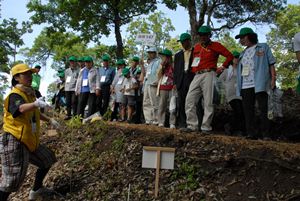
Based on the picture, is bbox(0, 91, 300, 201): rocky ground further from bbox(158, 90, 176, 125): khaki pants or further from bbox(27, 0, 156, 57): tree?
bbox(27, 0, 156, 57): tree

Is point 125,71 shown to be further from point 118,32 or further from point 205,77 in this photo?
point 118,32

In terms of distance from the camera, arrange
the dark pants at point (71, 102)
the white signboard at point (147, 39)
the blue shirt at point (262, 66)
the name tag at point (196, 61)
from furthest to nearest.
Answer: the dark pants at point (71, 102), the white signboard at point (147, 39), the name tag at point (196, 61), the blue shirt at point (262, 66)

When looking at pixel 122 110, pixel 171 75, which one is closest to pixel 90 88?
pixel 122 110

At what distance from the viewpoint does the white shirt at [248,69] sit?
21.9 feet

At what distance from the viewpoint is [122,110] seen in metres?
11.4

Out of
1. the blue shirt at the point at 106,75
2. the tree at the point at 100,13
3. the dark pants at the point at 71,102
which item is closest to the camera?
the blue shirt at the point at 106,75

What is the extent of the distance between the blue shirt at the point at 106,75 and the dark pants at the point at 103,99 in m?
0.12

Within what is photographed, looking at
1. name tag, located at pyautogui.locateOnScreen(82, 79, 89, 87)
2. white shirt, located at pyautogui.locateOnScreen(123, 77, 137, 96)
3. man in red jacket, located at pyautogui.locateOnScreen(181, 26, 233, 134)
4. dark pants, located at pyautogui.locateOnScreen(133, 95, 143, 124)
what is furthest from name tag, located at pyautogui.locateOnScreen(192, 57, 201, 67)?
name tag, located at pyautogui.locateOnScreen(82, 79, 89, 87)

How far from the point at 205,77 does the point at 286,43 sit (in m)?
27.6

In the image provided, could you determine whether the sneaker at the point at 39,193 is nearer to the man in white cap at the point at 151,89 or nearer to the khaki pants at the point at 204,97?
the khaki pants at the point at 204,97

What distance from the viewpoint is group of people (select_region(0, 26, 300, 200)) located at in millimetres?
5223

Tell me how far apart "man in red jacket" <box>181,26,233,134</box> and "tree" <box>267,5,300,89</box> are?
21263 millimetres

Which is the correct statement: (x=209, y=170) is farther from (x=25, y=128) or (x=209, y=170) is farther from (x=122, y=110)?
(x=122, y=110)

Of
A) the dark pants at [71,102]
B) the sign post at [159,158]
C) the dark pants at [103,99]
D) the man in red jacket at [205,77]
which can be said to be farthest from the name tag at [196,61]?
the dark pants at [71,102]
